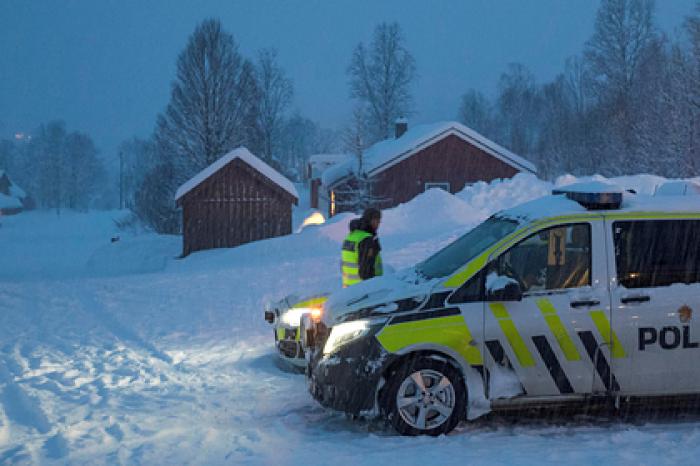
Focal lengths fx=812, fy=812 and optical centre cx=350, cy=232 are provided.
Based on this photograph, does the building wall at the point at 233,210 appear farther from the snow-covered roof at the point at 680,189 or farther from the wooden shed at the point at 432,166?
the snow-covered roof at the point at 680,189

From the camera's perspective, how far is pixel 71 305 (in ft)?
47.2

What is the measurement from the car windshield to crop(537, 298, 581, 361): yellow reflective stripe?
689mm

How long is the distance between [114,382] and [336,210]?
97.5 ft

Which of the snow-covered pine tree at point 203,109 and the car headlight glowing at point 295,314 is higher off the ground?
the snow-covered pine tree at point 203,109

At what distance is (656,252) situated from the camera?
21.0ft

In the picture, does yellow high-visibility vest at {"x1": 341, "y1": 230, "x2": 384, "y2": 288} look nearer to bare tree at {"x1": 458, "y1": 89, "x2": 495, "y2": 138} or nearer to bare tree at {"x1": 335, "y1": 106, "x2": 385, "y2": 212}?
bare tree at {"x1": 335, "y1": 106, "x2": 385, "y2": 212}

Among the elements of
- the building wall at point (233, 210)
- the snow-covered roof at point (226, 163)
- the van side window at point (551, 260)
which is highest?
the snow-covered roof at point (226, 163)

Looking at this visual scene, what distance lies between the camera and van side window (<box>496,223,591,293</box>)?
6.35 metres

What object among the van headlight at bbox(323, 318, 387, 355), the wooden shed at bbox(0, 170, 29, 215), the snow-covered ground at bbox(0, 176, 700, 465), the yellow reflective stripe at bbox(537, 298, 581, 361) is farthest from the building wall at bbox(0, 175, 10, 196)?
the yellow reflective stripe at bbox(537, 298, 581, 361)

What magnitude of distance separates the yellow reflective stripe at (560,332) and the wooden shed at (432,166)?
30.0 metres

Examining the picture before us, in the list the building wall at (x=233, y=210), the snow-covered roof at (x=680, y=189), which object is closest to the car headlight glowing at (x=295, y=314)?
the snow-covered roof at (x=680, y=189)

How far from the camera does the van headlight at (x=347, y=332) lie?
6289mm

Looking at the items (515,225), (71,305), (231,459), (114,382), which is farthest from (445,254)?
(71,305)

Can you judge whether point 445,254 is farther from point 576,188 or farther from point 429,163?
point 429,163
